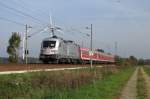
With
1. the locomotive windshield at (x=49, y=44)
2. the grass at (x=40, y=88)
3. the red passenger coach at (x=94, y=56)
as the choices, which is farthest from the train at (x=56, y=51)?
the grass at (x=40, y=88)

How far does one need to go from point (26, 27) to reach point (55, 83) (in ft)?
109

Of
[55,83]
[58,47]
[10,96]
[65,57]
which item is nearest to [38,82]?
[55,83]

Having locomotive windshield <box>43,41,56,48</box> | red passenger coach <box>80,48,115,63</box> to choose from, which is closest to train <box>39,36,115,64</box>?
locomotive windshield <box>43,41,56,48</box>

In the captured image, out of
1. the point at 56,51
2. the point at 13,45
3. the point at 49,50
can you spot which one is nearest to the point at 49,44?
the point at 49,50

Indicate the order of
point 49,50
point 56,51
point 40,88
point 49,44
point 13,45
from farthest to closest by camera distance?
point 13,45, point 49,44, point 56,51, point 49,50, point 40,88

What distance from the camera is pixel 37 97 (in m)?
19.2

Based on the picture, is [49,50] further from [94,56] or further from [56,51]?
[94,56]

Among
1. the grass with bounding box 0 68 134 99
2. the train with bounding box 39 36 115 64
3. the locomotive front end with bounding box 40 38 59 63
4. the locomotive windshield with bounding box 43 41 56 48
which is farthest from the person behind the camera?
the locomotive windshield with bounding box 43 41 56 48

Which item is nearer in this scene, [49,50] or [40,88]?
[40,88]

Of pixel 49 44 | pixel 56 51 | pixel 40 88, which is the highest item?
pixel 49 44

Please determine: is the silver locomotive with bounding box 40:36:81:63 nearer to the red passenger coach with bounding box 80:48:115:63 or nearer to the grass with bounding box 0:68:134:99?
the red passenger coach with bounding box 80:48:115:63

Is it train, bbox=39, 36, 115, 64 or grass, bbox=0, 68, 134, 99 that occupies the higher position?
train, bbox=39, 36, 115, 64

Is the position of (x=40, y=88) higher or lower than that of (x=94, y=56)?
lower

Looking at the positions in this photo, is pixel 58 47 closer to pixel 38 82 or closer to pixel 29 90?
pixel 38 82
